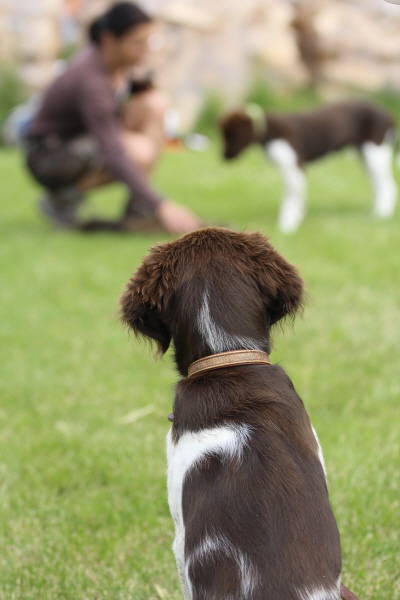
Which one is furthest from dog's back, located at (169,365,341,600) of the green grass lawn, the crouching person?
the crouching person

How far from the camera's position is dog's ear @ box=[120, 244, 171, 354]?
1.87 metres

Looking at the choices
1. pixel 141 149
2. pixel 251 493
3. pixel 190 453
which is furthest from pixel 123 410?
pixel 141 149

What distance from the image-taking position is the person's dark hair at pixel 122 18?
571cm

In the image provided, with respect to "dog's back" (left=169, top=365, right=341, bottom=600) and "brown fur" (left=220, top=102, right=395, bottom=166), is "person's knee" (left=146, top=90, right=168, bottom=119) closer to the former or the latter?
"brown fur" (left=220, top=102, right=395, bottom=166)

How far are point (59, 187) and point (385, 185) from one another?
2.99 metres

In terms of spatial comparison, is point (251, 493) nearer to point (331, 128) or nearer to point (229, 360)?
point (229, 360)

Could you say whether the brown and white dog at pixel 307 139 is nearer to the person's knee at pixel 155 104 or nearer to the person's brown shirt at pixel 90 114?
the person's knee at pixel 155 104

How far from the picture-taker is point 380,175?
7000mm

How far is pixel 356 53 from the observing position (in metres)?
15.5

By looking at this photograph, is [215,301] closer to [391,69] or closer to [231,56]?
[231,56]

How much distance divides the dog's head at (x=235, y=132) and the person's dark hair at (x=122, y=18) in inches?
51.0

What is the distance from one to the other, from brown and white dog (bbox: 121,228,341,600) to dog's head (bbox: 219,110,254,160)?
486cm

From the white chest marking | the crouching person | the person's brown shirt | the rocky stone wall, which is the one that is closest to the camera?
the white chest marking

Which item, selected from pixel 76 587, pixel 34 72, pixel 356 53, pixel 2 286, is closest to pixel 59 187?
pixel 2 286
